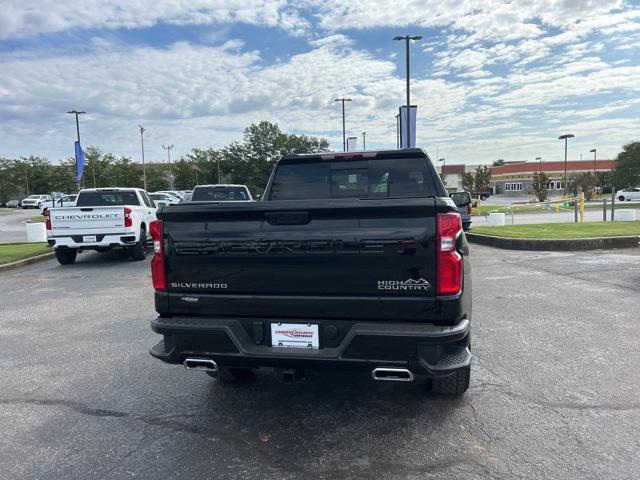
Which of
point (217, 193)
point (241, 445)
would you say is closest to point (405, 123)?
point (217, 193)

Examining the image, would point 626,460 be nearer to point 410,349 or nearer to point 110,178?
point 410,349

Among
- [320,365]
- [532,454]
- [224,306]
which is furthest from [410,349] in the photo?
[224,306]

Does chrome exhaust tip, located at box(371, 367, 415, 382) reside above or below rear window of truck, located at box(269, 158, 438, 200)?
below

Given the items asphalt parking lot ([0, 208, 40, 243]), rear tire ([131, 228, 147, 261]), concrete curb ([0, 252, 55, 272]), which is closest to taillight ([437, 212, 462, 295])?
rear tire ([131, 228, 147, 261])

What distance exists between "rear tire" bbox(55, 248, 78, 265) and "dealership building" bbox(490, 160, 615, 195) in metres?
88.1

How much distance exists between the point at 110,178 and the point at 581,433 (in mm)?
64930

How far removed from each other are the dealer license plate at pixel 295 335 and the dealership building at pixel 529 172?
3677 inches

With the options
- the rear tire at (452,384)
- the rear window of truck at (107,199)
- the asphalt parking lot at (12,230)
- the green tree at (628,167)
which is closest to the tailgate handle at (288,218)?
the rear tire at (452,384)

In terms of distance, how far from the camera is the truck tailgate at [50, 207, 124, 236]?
37.5 feet

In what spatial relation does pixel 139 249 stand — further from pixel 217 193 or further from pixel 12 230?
pixel 12 230

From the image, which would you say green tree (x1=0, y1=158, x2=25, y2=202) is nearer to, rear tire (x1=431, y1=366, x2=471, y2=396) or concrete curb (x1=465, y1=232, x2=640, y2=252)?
concrete curb (x1=465, y1=232, x2=640, y2=252)

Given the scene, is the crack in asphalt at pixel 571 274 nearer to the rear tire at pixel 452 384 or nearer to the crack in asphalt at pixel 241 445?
the rear tire at pixel 452 384

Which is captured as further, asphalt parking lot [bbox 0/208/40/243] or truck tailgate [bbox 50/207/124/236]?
asphalt parking lot [bbox 0/208/40/243]

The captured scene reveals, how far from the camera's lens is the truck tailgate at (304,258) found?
294 centimetres
